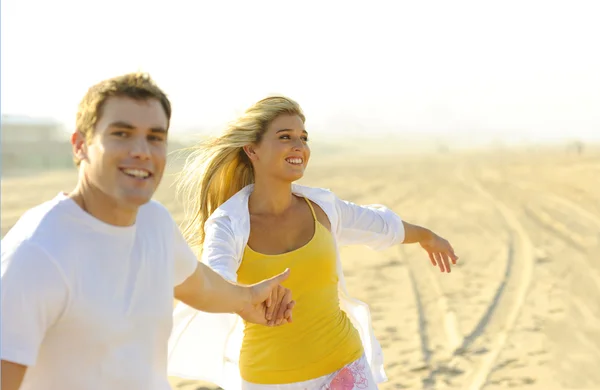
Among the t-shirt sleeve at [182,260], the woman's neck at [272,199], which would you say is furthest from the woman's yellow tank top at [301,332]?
the t-shirt sleeve at [182,260]

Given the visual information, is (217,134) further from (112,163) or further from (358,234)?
(112,163)

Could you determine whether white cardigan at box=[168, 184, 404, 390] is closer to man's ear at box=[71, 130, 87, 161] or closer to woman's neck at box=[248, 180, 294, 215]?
woman's neck at box=[248, 180, 294, 215]

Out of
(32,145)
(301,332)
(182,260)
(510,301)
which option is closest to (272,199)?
(301,332)

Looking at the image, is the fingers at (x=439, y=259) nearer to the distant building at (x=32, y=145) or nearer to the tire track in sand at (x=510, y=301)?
the tire track in sand at (x=510, y=301)

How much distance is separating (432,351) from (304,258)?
4486 millimetres

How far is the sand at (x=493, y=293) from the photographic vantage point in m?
7.61

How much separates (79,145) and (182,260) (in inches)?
21.5

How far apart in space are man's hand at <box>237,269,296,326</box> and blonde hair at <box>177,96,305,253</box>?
115 cm

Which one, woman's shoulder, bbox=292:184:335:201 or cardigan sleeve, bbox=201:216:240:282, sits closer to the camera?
cardigan sleeve, bbox=201:216:240:282

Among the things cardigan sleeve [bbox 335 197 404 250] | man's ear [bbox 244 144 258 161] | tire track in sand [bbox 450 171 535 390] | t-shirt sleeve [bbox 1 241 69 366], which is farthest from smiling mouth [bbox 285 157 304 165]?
tire track in sand [bbox 450 171 535 390]

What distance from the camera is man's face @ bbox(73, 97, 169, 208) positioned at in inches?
94.3

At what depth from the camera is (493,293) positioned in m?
10.6

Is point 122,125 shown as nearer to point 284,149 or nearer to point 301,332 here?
point 301,332

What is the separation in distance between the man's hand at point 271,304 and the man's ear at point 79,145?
3.42 ft
